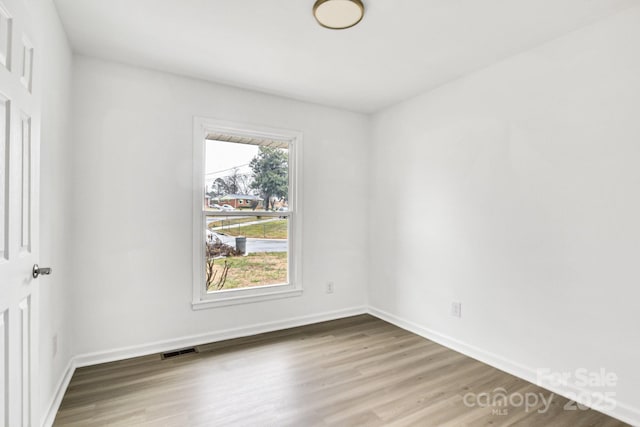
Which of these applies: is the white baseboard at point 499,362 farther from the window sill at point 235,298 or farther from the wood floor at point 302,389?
the window sill at point 235,298

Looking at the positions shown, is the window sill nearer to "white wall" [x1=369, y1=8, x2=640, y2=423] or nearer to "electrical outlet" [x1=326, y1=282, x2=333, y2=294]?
"electrical outlet" [x1=326, y1=282, x2=333, y2=294]

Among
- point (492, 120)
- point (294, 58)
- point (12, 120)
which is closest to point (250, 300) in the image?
point (294, 58)

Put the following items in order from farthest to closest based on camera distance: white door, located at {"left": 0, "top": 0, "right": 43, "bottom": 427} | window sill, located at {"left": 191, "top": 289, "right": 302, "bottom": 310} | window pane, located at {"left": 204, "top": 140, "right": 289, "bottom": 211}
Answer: window pane, located at {"left": 204, "top": 140, "right": 289, "bottom": 211} < window sill, located at {"left": 191, "top": 289, "right": 302, "bottom": 310} < white door, located at {"left": 0, "top": 0, "right": 43, "bottom": 427}

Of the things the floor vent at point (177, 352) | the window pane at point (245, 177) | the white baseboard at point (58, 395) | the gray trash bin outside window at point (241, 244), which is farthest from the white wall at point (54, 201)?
the gray trash bin outside window at point (241, 244)

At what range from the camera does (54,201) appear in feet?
6.96

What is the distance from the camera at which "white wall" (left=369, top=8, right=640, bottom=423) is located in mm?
2051

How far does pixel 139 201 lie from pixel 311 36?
1.93m

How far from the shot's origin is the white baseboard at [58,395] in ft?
6.27

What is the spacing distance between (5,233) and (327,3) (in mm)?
1897

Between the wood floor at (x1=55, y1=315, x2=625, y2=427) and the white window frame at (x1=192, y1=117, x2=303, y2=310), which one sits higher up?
the white window frame at (x1=192, y1=117, x2=303, y2=310)

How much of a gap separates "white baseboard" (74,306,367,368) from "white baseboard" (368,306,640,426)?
645 millimetres

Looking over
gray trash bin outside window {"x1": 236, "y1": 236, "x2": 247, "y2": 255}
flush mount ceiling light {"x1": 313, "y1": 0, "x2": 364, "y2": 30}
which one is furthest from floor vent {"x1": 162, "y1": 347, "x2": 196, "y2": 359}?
flush mount ceiling light {"x1": 313, "y1": 0, "x2": 364, "y2": 30}

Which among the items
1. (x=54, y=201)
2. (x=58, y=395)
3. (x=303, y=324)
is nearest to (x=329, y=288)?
(x=303, y=324)

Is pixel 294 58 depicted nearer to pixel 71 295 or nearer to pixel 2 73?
pixel 2 73
